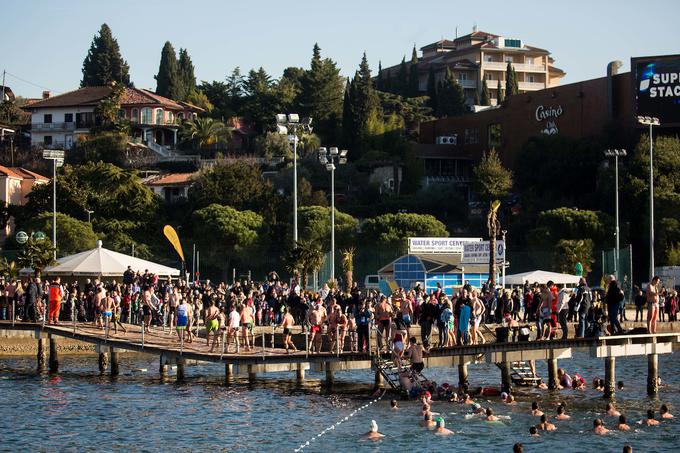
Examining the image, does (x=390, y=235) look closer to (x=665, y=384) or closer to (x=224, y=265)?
(x=224, y=265)

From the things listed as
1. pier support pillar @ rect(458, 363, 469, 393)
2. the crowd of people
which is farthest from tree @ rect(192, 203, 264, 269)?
pier support pillar @ rect(458, 363, 469, 393)

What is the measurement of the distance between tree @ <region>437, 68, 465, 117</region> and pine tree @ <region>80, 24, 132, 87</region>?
3779 centimetres

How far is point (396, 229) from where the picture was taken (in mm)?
Answer: 77188

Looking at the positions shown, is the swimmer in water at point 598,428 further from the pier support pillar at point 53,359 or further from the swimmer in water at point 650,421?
the pier support pillar at point 53,359

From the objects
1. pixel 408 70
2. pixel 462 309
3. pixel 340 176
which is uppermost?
pixel 408 70

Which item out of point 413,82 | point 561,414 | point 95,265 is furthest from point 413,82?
point 561,414

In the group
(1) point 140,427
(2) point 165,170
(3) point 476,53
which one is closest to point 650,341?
(1) point 140,427

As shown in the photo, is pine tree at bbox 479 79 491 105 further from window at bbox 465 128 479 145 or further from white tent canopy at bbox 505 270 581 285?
white tent canopy at bbox 505 270 581 285

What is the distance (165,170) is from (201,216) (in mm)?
24783

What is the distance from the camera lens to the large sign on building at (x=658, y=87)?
78.6 m

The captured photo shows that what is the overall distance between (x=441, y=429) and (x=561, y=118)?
65514 mm

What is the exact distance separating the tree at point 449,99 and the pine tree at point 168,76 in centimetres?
2950

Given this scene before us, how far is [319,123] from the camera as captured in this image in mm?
111625

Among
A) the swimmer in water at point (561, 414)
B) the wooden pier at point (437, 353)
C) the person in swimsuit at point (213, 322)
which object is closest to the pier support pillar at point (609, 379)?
the wooden pier at point (437, 353)
